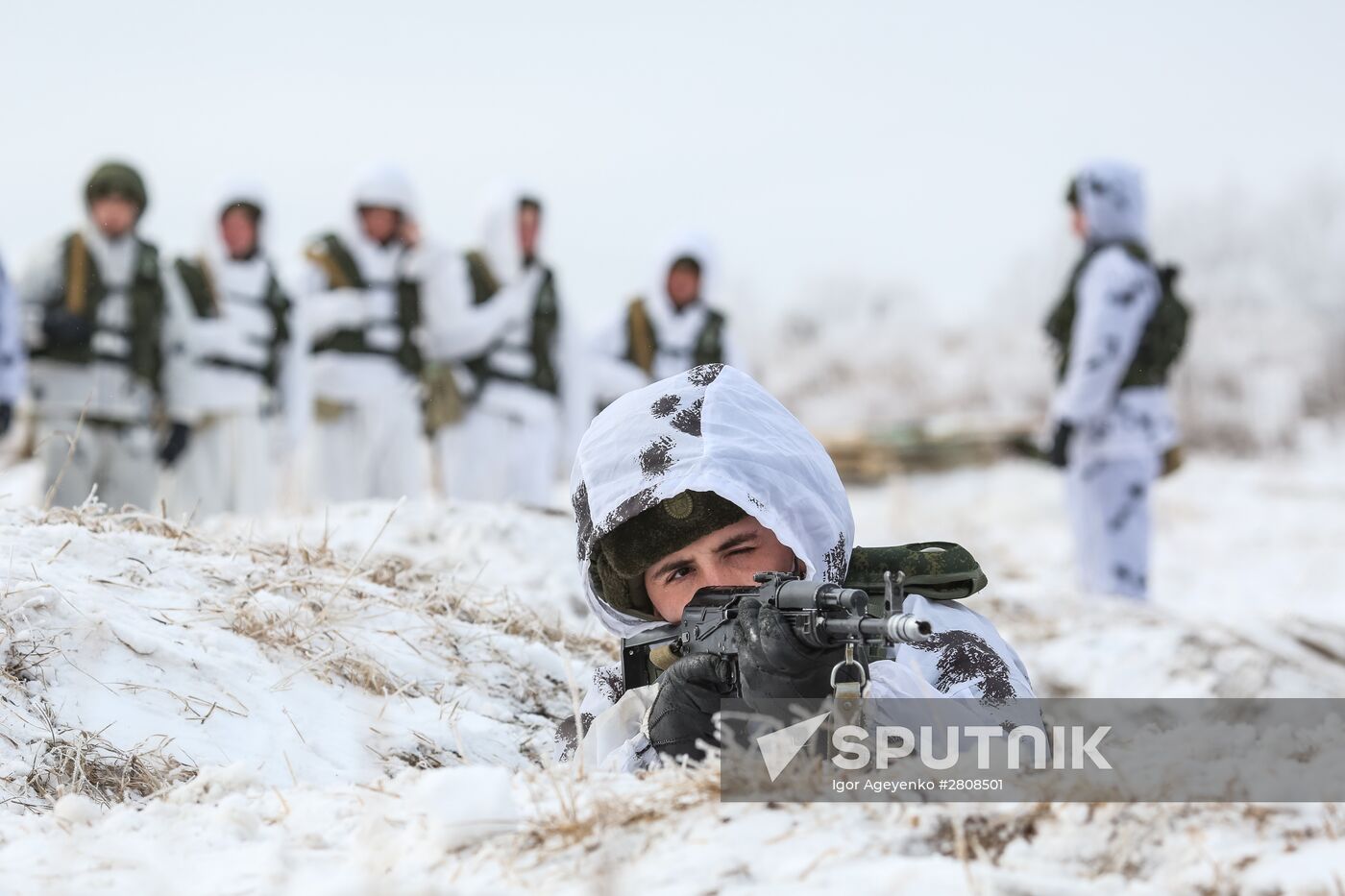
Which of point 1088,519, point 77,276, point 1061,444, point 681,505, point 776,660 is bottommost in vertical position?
point 1088,519

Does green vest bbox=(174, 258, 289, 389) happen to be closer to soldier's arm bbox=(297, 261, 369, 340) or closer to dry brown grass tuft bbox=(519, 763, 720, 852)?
soldier's arm bbox=(297, 261, 369, 340)

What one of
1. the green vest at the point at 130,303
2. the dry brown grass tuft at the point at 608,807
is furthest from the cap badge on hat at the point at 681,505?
the green vest at the point at 130,303

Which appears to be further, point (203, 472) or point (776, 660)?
point (203, 472)

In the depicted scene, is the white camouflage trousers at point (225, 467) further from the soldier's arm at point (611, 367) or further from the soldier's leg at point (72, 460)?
the soldier's arm at point (611, 367)

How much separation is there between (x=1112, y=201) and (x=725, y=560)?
5.53 metres

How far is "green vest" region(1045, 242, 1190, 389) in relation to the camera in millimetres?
7375

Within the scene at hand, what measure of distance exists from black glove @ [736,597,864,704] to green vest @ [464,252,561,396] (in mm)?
6555

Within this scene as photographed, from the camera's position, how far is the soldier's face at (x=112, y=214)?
761cm

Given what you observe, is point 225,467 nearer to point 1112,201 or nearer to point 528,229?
point 528,229

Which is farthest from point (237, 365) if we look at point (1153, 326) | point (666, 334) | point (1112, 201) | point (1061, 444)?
point (1153, 326)

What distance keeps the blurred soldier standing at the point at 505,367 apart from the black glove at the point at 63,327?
202cm

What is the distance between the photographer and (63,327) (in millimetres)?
7305

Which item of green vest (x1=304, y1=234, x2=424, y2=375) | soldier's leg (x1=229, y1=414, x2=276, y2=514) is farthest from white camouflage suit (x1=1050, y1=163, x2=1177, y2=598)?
soldier's leg (x1=229, y1=414, x2=276, y2=514)

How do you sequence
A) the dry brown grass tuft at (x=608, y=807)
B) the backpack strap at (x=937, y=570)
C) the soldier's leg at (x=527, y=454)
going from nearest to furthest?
the dry brown grass tuft at (x=608, y=807) → the backpack strap at (x=937, y=570) → the soldier's leg at (x=527, y=454)
